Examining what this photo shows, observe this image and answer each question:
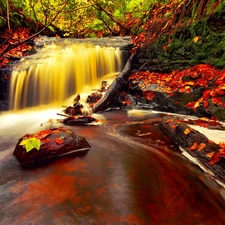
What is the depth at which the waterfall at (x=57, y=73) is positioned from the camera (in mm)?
7906

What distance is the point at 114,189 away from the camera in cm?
273

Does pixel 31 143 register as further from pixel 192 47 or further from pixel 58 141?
pixel 192 47

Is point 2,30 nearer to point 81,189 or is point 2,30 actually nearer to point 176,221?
point 81,189

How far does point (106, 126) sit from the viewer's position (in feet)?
18.3

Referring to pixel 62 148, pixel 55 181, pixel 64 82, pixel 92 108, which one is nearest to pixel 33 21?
pixel 64 82

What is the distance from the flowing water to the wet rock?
0.52ft

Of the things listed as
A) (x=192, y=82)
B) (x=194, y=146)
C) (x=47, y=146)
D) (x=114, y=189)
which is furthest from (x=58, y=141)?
(x=192, y=82)

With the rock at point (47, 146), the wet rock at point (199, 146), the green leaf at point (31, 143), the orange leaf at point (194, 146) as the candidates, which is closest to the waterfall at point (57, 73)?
the rock at point (47, 146)

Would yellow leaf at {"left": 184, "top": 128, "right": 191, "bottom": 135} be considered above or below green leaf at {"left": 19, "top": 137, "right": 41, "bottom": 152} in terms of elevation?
below

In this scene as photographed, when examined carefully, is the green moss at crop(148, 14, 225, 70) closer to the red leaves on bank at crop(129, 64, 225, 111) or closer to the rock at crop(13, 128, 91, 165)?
the red leaves on bank at crop(129, 64, 225, 111)

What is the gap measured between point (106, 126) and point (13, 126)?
2797 mm

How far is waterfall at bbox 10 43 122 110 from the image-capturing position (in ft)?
25.9

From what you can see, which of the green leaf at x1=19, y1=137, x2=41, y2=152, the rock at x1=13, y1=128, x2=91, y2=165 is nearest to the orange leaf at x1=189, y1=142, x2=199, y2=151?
the rock at x1=13, y1=128, x2=91, y2=165

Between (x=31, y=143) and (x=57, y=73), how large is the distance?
5.65m
